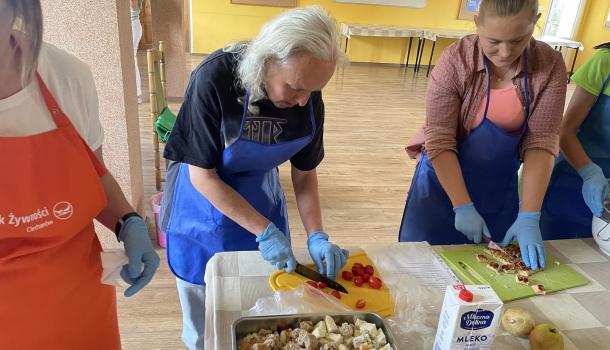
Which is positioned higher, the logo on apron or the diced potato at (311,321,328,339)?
the logo on apron

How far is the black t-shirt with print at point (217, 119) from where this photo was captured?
3.57 feet

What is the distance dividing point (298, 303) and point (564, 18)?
8.34 m

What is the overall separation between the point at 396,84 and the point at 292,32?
18.7 feet

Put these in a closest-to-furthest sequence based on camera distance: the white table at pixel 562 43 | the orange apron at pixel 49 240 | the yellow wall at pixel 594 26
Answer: the orange apron at pixel 49 240, the white table at pixel 562 43, the yellow wall at pixel 594 26

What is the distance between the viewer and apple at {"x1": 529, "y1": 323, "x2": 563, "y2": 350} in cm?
86

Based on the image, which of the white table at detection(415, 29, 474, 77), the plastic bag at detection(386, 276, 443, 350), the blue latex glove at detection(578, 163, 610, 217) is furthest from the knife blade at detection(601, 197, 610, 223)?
the white table at detection(415, 29, 474, 77)

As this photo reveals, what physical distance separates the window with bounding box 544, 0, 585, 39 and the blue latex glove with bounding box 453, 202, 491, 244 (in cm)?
771

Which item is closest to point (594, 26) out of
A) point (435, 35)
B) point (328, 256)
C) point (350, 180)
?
point (435, 35)

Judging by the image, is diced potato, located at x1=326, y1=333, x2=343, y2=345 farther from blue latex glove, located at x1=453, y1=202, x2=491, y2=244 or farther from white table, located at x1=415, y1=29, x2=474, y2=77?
white table, located at x1=415, y1=29, x2=474, y2=77

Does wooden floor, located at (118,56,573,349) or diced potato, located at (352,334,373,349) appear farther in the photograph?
wooden floor, located at (118,56,573,349)

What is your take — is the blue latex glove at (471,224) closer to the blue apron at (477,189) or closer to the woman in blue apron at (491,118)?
the woman in blue apron at (491,118)

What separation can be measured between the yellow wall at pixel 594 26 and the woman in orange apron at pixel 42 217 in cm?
816

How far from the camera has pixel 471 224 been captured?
1.23 m

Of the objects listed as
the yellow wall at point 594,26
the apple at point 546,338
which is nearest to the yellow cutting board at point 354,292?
the apple at point 546,338
